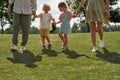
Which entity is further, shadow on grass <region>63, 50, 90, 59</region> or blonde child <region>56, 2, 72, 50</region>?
blonde child <region>56, 2, 72, 50</region>

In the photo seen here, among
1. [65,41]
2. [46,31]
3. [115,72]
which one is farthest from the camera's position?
[46,31]

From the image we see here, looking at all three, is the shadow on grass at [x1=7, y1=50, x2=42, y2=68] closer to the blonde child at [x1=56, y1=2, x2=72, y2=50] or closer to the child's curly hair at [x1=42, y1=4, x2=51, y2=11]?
the blonde child at [x1=56, y1=2, x2=72, y2=50]

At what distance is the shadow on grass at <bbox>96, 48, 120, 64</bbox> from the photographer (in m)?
10.8

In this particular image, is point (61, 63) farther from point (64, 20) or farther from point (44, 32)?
point (44, 32)

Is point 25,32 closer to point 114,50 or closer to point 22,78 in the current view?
point 114,50

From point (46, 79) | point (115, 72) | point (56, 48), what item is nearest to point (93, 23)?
point (56, 48)

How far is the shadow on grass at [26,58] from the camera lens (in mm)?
10539

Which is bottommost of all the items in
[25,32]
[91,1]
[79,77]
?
[79,77]

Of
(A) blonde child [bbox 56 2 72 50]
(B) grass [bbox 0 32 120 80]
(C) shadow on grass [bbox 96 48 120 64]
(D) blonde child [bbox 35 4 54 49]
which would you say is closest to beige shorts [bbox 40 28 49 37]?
(D) blonde child [bbox 35 4 54 49]

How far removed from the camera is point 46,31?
14797 millimetres

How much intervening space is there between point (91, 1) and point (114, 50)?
195 cm

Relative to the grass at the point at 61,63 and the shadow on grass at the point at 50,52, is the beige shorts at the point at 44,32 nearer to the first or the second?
the grass at the point at 61,63

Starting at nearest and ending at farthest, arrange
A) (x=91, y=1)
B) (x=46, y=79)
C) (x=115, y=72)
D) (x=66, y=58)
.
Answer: (x=46, y=79), (x=115, y=72), (x=66, y=58), (x=91, y=1)

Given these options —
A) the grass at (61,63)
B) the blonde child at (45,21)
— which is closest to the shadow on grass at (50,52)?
the grass at (61,63)
